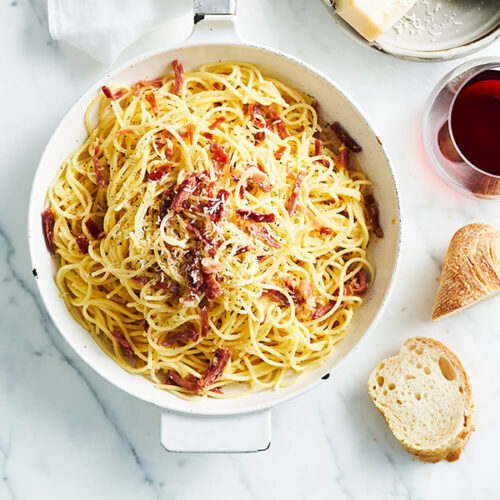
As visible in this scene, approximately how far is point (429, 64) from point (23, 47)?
1835 mm

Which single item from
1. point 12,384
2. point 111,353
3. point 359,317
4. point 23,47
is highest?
point 23,47

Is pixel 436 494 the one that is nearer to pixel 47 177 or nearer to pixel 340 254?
pixel 340 254

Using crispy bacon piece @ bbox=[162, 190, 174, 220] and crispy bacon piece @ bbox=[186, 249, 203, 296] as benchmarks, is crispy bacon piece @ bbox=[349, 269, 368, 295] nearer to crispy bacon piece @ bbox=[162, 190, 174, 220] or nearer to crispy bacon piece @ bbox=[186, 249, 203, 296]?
crispy bacon piece @ bbox=[186, 249, 203, 296]

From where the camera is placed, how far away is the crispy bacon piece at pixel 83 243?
2.52 m

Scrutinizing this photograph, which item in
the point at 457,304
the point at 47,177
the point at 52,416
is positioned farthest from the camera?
the point at 52,416

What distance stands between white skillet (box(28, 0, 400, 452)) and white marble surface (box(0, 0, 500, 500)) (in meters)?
0.38

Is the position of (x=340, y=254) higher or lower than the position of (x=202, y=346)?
higher

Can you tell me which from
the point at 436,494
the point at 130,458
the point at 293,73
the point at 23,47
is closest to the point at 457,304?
the point at 436,494

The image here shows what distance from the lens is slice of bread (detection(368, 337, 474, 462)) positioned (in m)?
2.87

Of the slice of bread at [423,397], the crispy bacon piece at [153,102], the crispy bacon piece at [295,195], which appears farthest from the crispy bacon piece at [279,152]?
the slice of bread at [423,397]

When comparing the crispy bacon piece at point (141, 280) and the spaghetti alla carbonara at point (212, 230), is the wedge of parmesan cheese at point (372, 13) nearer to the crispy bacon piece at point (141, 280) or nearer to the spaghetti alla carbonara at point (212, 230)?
the spaghetti alla carbonara at point (212, 230)

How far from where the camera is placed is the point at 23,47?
9.55ft

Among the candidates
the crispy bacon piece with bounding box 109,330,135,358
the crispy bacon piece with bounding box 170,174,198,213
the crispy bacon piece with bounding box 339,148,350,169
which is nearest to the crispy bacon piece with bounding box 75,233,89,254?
the crispy bacon piece with bounding box 109,330,135,358

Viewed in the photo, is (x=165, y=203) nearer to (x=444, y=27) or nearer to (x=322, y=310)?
(x=322, y=310)
